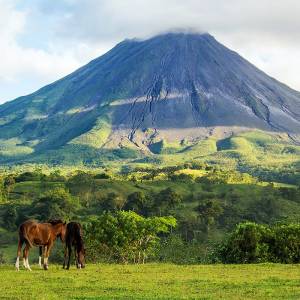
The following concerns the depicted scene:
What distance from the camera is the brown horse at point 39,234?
78.8 feet

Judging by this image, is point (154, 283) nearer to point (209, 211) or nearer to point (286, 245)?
point (286, 245)

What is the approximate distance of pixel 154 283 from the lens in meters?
19.8

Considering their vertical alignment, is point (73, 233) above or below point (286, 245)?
above

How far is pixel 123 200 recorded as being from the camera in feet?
315

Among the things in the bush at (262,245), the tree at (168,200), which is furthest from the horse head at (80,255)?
the tree at (168,200)

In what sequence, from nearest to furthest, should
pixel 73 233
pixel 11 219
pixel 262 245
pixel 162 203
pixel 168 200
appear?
pixel 73 233 → pixel 262 245 → pixel 11 219 → pixel 162 203 → pixel 168 200

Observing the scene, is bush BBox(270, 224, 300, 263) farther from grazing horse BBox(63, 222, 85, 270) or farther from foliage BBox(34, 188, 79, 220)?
foliage BBox(34, 188, 79, 220)

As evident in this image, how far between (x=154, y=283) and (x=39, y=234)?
655cm

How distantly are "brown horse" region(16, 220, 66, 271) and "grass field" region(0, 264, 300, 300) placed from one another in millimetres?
827

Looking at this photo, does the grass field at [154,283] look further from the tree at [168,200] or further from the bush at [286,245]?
the tree at [168,200]

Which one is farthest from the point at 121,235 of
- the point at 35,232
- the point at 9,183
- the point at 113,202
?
the point at 9,183

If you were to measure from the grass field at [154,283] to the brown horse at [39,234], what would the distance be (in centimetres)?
83

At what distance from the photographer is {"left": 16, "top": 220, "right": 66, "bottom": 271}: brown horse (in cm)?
2403

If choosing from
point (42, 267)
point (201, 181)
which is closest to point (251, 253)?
point (42, 267)
